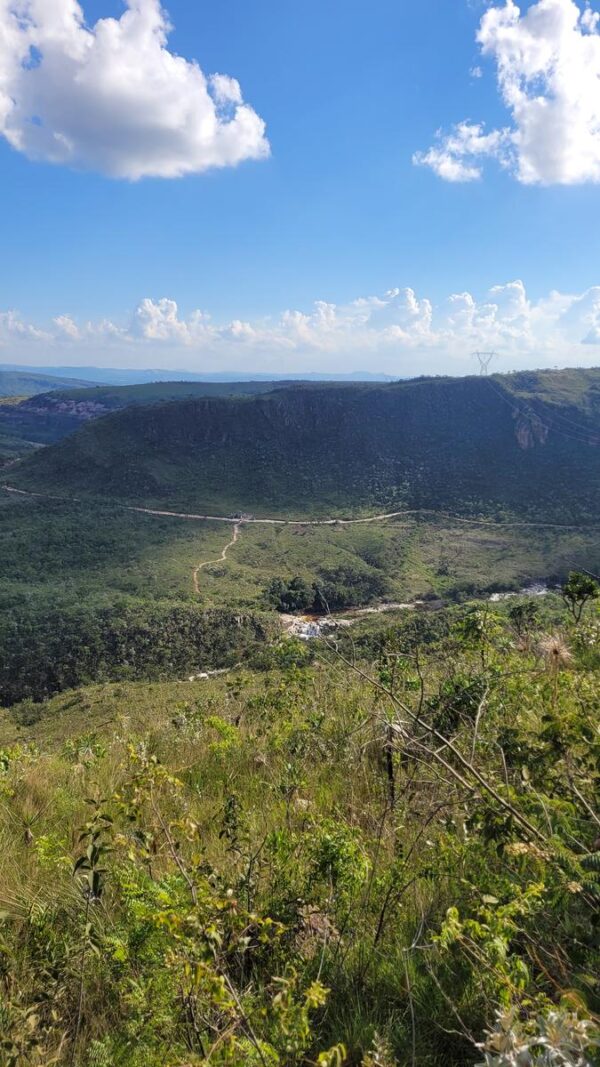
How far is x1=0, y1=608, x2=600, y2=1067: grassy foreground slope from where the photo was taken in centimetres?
154

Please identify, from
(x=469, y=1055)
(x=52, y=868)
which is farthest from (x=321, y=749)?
(x=469, y=1055)

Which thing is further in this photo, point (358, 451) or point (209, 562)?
point (358, 451)

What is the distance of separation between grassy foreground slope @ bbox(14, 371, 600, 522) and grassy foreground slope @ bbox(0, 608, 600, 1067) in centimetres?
6268

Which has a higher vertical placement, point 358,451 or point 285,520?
point 358,451

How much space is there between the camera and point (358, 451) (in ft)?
274

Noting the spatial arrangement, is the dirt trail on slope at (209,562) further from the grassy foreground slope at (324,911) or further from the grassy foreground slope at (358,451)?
the grassy foreground slope at (324,911)

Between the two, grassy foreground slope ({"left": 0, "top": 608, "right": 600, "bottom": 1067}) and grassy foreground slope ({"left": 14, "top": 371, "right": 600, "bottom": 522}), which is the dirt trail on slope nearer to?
grassy foreground slope ({"left": 14, "top": 371, "right": 600, "bottom": 522})

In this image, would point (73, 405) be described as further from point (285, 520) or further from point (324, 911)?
point (324, 911)

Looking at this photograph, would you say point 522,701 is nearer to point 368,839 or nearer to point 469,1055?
point 368,839

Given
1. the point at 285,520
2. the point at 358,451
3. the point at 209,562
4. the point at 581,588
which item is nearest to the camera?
the point at 581,588

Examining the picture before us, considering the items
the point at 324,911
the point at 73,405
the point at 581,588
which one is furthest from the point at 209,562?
the point at 73,405

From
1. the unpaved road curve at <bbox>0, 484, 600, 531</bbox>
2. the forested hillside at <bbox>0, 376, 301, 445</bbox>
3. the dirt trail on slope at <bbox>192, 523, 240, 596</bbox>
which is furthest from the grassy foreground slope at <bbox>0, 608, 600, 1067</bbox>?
the forested hillside at <bbox>0, 376, 301, 445</bbox>

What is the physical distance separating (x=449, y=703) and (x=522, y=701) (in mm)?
566

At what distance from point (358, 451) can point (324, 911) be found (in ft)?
272
